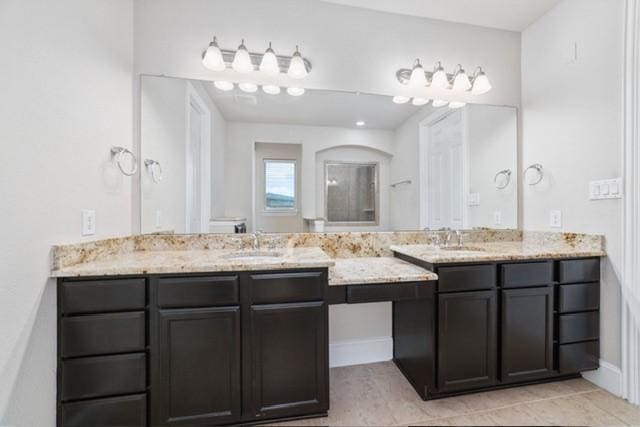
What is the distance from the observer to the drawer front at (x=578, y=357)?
5.93 ft

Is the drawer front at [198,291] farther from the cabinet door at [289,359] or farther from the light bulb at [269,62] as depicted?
the light bulb at [269,62]

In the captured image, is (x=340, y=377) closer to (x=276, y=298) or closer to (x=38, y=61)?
(x=276, y=298)

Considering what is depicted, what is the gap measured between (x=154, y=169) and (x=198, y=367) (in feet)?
4.25

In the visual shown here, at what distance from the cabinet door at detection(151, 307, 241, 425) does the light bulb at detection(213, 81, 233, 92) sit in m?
1.48

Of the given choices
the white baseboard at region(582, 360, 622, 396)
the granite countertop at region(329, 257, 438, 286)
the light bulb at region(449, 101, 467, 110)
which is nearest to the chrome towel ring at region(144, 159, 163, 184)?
the granite countertop at region(329, 257, 438, 286)

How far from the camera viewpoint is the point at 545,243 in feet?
7.23

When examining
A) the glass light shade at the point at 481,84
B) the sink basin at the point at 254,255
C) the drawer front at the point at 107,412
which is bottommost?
the drawer front at the point at 107,412

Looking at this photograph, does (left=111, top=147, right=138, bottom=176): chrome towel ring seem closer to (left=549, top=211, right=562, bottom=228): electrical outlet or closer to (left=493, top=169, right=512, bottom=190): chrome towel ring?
(left=493, top=169, right=512, bottom=190): chrome towel ring

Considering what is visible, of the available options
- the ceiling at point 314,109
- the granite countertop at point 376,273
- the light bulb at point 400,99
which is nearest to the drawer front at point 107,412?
the granite countertop at point 376,273

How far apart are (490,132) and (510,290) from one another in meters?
1.36

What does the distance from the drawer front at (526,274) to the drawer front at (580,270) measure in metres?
0.09

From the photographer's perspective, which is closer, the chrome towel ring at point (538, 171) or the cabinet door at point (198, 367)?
the cabinet door at point (198, 367)

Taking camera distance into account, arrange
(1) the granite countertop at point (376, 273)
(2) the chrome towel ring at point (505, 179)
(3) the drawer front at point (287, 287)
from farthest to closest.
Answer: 1. (2) the chrome towel ring at point (505, 179)
2. (1) the granite countertop at point (376, 273)
3. (3) the drawer front at point (287, 287)

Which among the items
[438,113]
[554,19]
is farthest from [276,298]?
[554,19]
